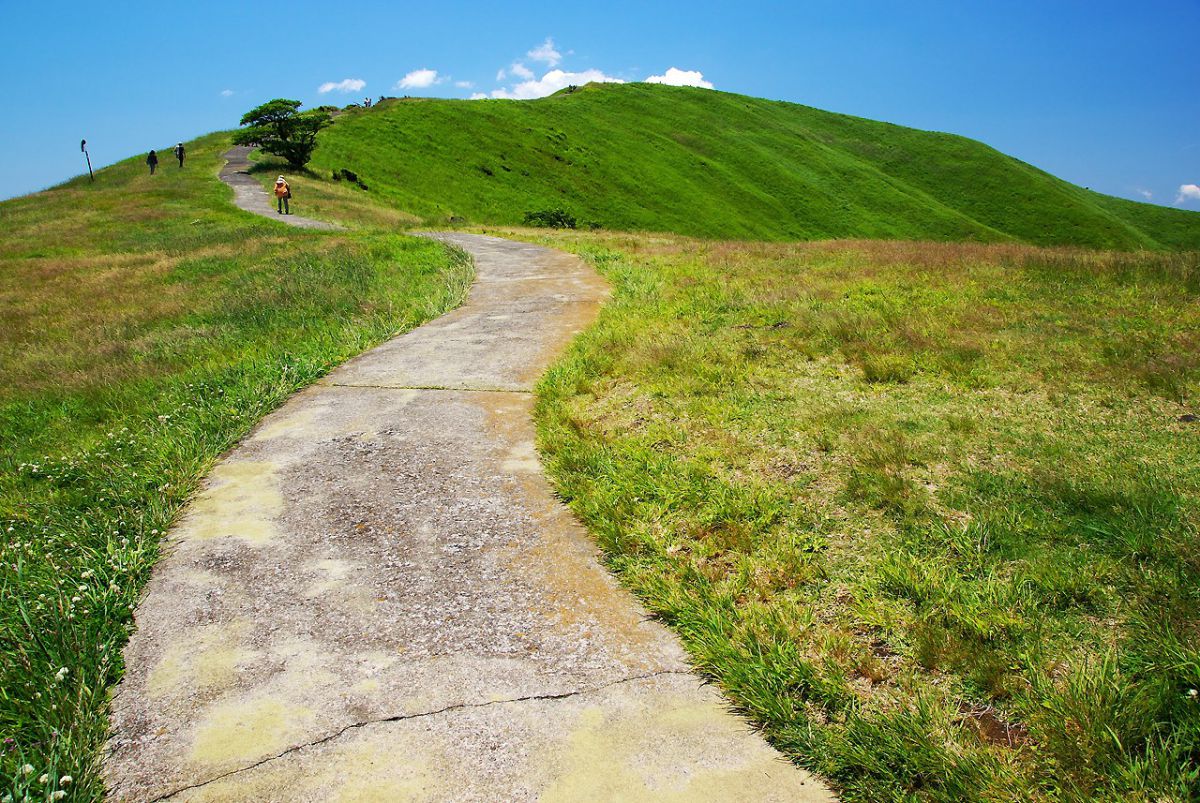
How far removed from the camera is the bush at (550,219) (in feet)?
199

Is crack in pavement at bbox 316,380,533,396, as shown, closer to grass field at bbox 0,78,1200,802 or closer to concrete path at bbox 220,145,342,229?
grass field at bbox 0,78,1200,802

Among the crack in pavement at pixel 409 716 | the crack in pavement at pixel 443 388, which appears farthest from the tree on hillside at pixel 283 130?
the crack in pavement at pixel 409 716

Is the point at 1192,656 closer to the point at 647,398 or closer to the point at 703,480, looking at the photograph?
the point at 703,480

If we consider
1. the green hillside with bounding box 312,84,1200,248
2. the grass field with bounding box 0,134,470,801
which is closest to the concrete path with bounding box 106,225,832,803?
the grass field with bounding box 0,134,470,801

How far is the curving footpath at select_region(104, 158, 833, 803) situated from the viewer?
9.86 ft

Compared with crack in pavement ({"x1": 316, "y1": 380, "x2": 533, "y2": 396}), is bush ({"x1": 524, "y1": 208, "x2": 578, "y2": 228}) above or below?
above

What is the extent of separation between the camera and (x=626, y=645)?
12.8 ft

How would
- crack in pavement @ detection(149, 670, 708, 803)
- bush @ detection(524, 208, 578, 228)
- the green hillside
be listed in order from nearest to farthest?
crack in pavement @ detection(149, 670, 708, 803) → bush @ detection(524, 208, 578, 228) → the green hillside

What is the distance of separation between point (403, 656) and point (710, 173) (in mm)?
91585

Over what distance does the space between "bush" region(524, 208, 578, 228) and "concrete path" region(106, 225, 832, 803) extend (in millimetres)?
56438

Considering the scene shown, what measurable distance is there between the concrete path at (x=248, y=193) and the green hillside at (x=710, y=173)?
662cm

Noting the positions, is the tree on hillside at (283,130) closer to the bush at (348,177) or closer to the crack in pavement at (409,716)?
the bush at (348,177)

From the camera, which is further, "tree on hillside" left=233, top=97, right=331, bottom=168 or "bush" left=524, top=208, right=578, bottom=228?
"bush" left=524, top=208, right=578, bottom=228

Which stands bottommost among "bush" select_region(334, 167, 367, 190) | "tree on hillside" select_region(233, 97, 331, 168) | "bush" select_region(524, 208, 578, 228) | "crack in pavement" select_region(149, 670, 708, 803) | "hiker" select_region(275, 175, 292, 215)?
"crack in pavement" select_region(149, 670, 708, 803)
